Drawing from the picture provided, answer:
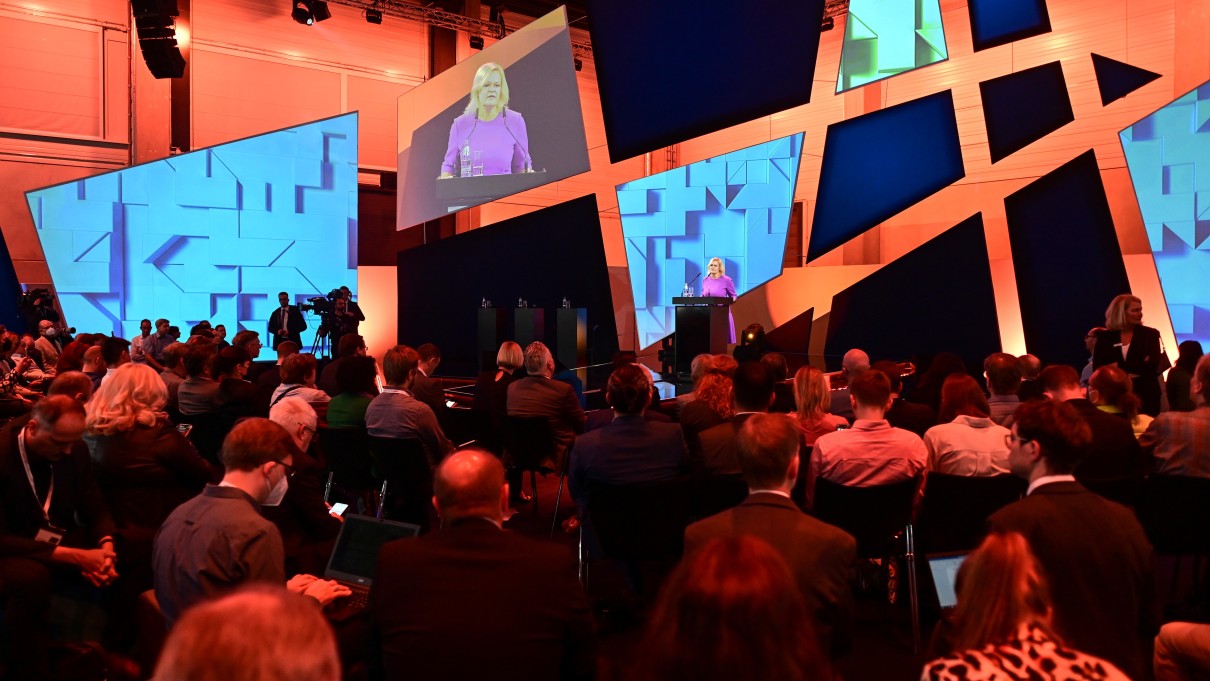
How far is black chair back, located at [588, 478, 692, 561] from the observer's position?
11.0ft

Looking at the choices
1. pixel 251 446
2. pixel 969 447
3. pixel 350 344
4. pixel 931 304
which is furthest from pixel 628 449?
pixel 931 304

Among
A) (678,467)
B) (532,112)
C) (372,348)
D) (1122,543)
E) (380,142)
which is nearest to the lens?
(1122,543)

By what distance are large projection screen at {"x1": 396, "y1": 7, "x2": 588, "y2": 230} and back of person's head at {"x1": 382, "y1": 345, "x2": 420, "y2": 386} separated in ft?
21.4

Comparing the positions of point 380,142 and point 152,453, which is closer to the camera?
point 152,453

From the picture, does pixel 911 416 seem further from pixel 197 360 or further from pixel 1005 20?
pixel 1005 20

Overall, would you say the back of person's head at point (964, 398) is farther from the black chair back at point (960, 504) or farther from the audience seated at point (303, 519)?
the audience seated at point (303, 519)

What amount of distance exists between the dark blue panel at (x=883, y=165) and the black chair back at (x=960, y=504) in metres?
5.79

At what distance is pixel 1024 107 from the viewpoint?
825 centimetres

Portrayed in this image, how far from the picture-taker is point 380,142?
16.0 m

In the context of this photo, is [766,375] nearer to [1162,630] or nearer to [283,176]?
[1162,630]

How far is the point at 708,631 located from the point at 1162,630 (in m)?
1.80

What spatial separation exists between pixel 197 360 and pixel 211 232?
8770 mm

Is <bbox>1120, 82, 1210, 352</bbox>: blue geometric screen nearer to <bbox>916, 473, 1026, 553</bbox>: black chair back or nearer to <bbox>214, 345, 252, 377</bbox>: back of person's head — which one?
<bbox>916, 473, 1026, 553</bbox>: black chair back

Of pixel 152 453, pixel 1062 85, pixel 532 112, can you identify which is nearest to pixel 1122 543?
pixel 152 453
